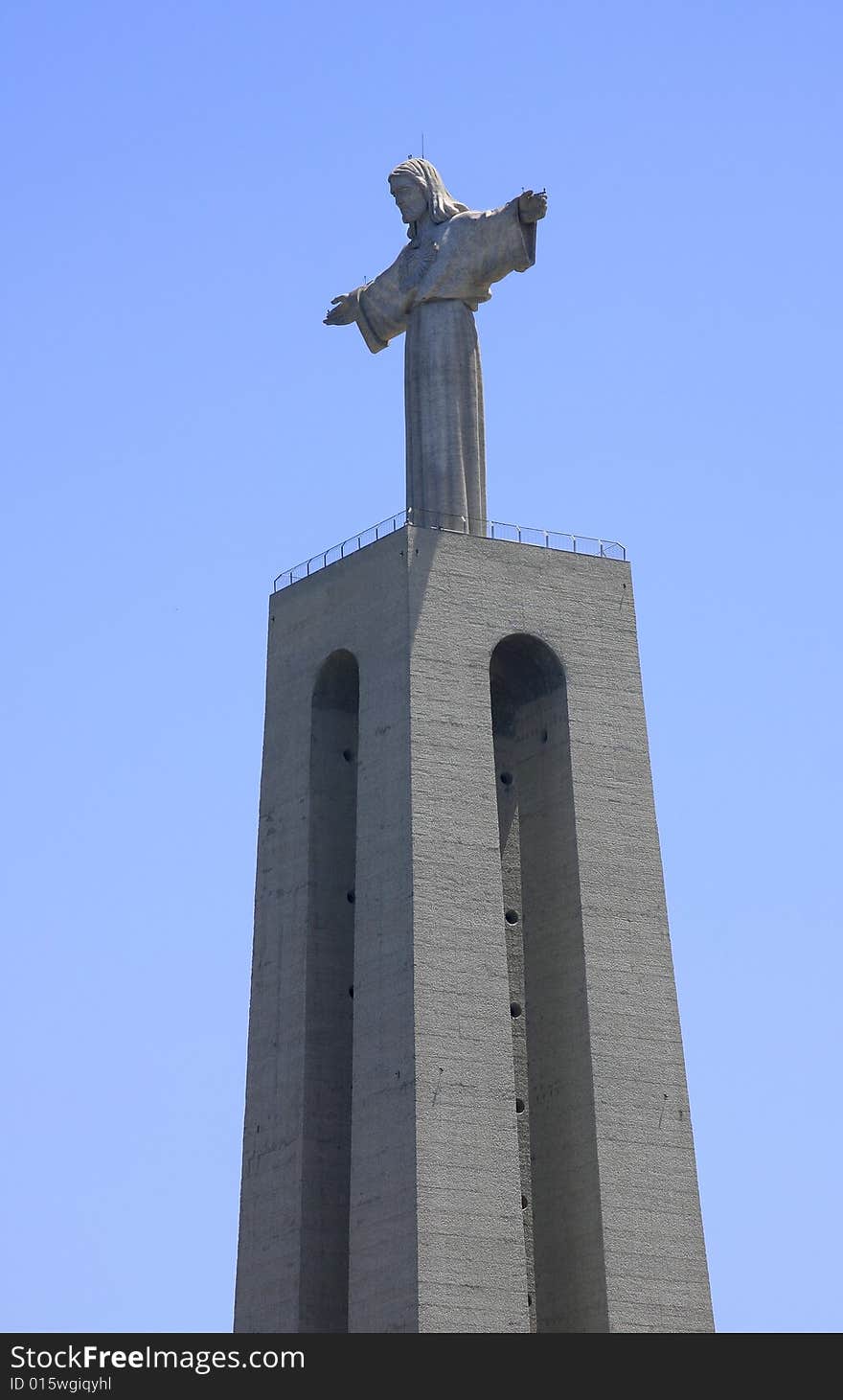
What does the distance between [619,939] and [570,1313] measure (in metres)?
7.44

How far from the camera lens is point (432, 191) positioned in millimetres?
62594

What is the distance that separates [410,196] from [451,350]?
3.79 metres

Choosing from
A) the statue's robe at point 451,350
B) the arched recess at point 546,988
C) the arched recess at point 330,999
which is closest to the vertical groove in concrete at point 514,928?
the arched recess at point 546,988

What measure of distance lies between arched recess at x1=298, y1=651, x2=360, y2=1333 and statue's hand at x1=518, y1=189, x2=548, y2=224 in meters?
10.2

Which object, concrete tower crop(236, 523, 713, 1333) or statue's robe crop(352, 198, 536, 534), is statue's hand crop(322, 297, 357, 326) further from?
concrete tower crop(236, 523, 713, 1333)

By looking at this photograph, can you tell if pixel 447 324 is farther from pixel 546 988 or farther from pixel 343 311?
pixel 546 988

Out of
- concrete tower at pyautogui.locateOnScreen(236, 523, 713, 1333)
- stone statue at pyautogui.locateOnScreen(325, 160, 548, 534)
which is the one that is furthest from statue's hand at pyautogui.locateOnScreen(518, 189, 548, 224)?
concrete tower at pyautogui.locateOnScreen(236, 523, 713, 1333)

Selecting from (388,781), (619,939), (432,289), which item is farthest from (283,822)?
(432,289)

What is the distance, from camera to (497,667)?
198ft

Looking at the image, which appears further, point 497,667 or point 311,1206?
point 497,667

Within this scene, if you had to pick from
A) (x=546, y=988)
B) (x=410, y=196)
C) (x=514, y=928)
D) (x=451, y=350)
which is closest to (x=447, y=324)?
(x=451, y=350)

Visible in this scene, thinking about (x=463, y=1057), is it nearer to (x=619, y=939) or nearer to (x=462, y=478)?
(x=619, y=939)
